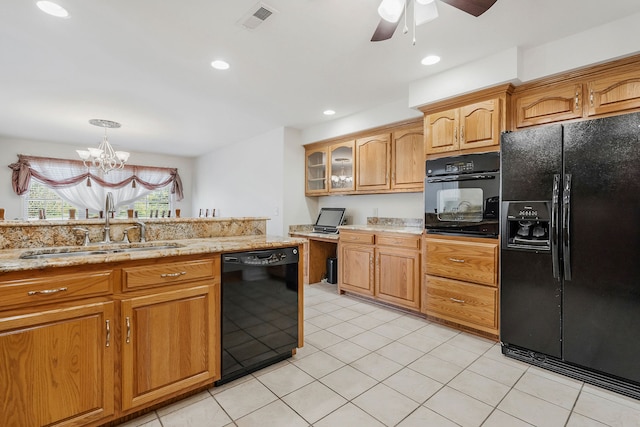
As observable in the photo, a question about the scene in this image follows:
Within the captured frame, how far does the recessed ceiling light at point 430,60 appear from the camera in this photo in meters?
2.64

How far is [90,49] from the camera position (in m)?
2.51

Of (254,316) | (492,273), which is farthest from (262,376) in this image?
(492,273)

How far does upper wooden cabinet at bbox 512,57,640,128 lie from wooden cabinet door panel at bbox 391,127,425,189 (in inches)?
42.0

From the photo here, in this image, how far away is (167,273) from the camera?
1.70 meters

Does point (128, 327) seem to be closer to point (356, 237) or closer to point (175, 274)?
point (175, 274)

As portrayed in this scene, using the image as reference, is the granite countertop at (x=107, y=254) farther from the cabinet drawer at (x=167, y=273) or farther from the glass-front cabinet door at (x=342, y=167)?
the glass-front cabinet door at (x=342, y=167)

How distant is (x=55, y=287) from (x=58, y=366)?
1.22 feet

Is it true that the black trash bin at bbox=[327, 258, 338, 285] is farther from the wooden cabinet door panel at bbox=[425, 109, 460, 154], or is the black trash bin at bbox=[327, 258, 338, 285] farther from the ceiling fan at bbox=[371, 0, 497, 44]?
the ceiling fan at bbox=[371, 0, 497, 44]

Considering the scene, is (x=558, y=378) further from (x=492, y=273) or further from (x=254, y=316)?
(x=254, y=316)

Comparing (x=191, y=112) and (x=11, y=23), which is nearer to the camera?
(x=11, y=23)

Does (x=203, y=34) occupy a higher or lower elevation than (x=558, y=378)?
higher

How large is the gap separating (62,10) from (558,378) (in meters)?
4.20

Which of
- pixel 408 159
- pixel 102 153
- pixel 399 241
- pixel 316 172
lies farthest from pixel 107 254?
pixel 102 153

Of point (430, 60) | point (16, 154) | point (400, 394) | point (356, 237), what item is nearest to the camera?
point (400, 394)
